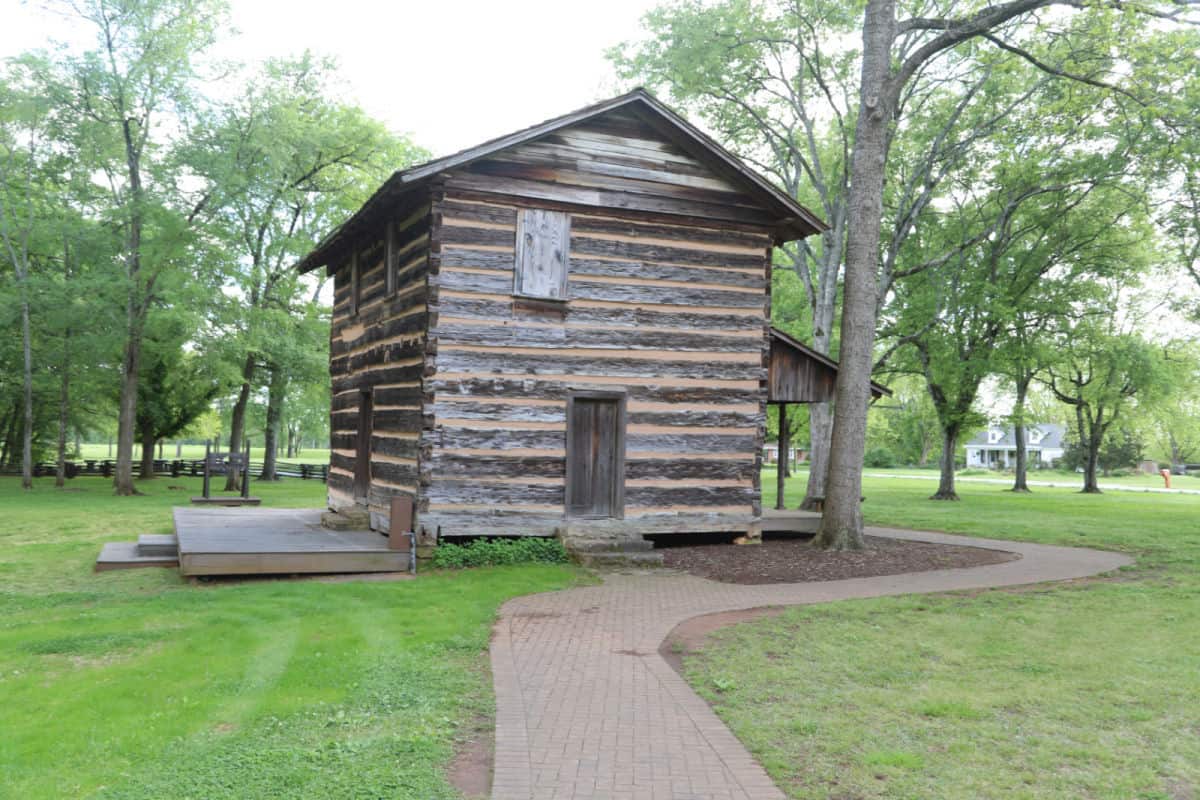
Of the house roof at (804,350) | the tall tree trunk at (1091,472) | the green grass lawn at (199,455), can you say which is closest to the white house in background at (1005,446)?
the tall tree trunk at (1091,472)

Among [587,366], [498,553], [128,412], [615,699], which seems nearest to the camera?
[615,699]

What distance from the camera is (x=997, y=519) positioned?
25.8 meters

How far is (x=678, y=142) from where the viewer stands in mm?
15031

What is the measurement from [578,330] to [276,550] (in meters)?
5.79

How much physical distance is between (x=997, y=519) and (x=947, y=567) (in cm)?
1306

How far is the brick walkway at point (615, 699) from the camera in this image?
15.9 ft

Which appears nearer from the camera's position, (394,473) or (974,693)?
(974,693)

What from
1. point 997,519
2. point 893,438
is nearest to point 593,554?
point 997,519

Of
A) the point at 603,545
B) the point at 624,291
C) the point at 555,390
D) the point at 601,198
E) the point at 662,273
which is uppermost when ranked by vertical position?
the point at 601,198

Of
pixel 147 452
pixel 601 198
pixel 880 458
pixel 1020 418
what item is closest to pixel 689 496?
pixel 601 198

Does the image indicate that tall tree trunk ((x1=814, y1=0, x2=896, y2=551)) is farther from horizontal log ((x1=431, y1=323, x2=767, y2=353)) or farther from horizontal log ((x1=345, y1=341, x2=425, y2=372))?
horizontal log ((x1=345, y1=341, x2=425, y2=372))

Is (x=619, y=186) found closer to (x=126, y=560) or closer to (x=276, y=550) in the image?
(x=276, y=550)

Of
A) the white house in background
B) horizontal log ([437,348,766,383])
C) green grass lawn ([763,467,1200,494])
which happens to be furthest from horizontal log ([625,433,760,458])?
the white house in background

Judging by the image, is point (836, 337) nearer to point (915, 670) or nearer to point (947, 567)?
point (947, 567)
